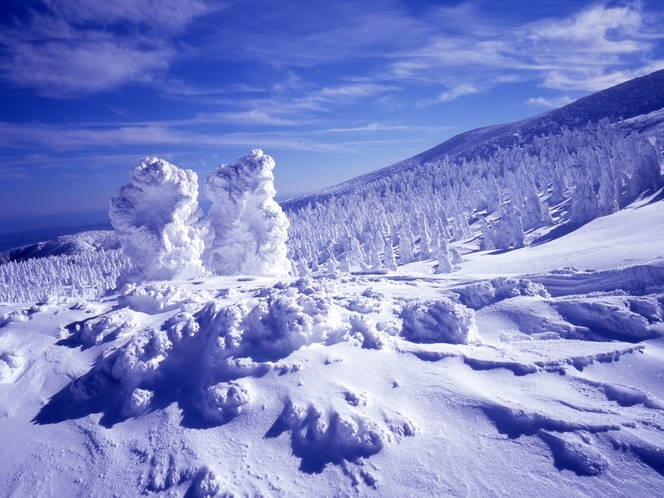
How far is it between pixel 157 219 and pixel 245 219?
7.29 metres

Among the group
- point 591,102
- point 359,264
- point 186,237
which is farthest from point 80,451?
point 591,102

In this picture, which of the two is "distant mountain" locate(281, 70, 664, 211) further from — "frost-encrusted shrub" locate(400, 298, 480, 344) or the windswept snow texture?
"frost-encrusted shrub" locate(400, 298, 480, 344)

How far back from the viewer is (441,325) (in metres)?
11.9

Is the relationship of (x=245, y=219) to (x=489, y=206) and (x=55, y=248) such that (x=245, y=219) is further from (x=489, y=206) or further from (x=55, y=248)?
(x=55, y=248)

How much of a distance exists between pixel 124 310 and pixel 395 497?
1134cm

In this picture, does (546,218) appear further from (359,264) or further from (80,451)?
(80,451)

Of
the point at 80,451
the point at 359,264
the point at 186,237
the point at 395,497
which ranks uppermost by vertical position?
the point at 186,237

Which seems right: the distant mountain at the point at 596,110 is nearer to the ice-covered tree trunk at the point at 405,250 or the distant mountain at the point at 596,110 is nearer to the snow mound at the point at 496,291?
the ice-covered tree trunk at the point at 405,250

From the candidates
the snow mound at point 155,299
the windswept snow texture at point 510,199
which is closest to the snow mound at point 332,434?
the snow mound at point 155,299

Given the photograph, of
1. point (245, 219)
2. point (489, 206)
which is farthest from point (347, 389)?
point (489, 206)

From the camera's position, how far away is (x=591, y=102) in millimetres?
160125

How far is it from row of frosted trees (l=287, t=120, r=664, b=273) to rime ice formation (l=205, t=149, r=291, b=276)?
11957 millimetres

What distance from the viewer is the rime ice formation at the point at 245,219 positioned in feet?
92.3

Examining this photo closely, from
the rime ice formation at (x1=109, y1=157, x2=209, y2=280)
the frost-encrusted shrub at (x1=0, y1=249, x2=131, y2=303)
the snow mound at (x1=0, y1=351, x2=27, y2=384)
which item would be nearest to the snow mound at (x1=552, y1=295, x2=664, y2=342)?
the snow mound at (x1=0, y1=351, x2=27, y2=384)
